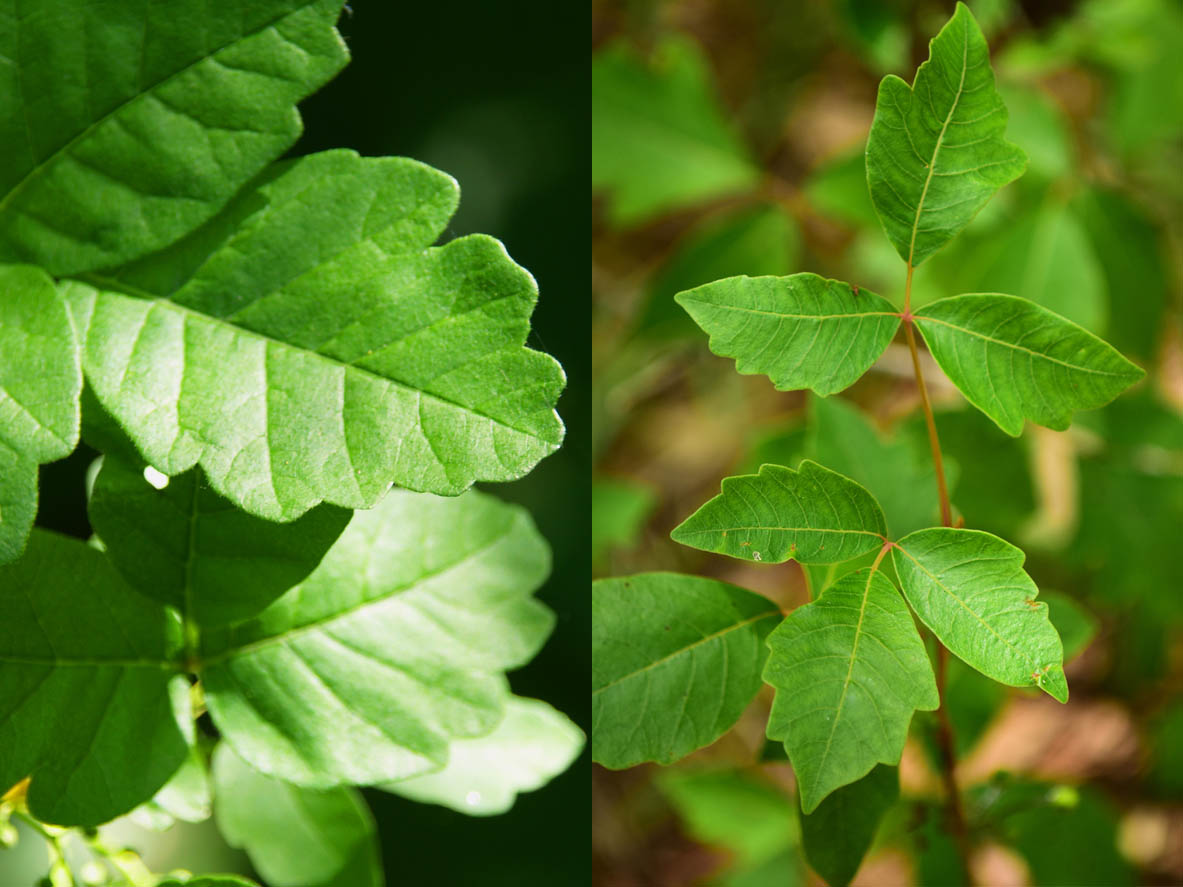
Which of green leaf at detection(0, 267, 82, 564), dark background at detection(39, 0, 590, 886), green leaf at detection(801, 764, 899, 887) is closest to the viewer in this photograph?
green leaf at detection(0, 267, 82, 564)

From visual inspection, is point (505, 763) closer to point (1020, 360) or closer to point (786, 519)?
point (786, 519)

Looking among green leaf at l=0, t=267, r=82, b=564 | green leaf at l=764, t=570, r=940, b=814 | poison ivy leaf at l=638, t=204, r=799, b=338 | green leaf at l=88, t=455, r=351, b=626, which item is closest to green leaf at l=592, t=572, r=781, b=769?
green leaf at l=764, t=570, r=940, b=814

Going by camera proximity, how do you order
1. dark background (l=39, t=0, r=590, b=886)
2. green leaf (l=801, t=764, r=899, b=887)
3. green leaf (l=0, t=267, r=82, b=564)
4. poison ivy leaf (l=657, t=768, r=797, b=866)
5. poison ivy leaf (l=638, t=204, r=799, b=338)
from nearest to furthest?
green leaf (l=0, t=267, r=82, b=564) → green leaf (l=801, t=764, r=899, b=887) → dark background (l=39, t=0, r=590, b=886) → poison ivy leaf (l=638, t=204, r=799, b=338) → poison ivy leaf (l=657, t=768, r=797, b=866)

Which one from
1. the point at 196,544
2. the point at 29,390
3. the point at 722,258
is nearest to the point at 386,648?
the point at 196,544

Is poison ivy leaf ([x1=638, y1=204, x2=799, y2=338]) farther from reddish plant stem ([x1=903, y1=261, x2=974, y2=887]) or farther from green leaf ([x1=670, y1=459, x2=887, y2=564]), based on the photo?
green leaf ([x1=670, y1=459, x2=887, y2=564])

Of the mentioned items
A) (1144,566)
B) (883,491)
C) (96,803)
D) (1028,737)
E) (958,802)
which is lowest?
(1028,737)

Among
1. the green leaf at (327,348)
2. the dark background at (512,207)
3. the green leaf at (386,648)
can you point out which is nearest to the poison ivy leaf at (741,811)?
the dark background at (512,207)

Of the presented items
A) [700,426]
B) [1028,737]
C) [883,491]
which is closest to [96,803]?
[883,491]

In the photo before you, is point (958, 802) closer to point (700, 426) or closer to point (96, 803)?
point (96, 803)
